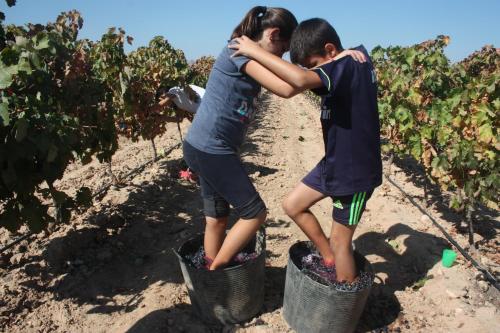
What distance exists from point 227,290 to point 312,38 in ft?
5.15

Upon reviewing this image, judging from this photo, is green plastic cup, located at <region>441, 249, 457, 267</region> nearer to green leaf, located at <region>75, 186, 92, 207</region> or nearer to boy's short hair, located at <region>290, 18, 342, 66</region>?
boy's short hair, located at <region>290, 18, 342, 66</region>

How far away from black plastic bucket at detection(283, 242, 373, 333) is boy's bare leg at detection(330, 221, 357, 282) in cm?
14

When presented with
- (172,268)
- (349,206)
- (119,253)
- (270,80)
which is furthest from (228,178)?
(119,253)

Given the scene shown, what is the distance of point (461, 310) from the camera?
270cm

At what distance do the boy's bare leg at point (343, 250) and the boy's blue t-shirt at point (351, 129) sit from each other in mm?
245

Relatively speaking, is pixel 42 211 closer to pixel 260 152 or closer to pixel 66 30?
pixel 66 30

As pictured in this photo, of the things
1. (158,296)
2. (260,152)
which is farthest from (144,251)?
(260,152)

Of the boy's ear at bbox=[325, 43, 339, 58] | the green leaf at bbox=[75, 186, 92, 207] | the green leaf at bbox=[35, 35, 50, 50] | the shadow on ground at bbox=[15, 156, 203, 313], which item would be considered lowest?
the shadow on ground at bbox=[15, 156, 203, 313]

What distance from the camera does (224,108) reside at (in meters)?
2.15

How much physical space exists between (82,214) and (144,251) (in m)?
0.93

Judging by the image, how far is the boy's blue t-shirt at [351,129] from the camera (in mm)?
1995

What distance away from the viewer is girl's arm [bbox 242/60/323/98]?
6.15ft

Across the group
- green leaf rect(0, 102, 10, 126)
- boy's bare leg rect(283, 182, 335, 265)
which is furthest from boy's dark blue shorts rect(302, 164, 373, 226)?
green leaf rect(0, 102, 10, 126)

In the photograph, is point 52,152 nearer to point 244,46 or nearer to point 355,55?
point 244,46
